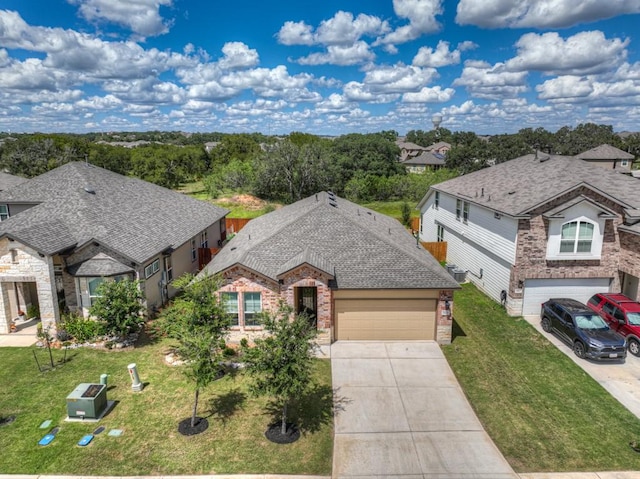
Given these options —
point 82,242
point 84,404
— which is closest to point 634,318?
point 84,404

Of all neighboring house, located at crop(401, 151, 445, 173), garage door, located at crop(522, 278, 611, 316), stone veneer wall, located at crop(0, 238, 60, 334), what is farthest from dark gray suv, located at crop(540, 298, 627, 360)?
neighboring house, located at crop(401, 151, 445, 173)

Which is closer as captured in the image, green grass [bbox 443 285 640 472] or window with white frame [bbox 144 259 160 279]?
green grass [bbox 443 285 640 472]

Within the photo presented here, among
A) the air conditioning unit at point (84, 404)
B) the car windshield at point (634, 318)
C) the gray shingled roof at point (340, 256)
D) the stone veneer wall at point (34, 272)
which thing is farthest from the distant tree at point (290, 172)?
the air conditioning unit at point (84, 404)

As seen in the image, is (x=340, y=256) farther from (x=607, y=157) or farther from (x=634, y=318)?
(x=607, y=157)

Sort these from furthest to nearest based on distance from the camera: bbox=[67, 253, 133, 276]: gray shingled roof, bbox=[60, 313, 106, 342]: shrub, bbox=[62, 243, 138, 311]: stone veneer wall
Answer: bbox=[62, 243, 138, 311]: stone veneer wall
bbox=[67, 253, 133, 276]: gray shingled roof
bbox=[60, 313, 106, 342]: shrub

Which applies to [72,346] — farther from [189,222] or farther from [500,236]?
[500,236]

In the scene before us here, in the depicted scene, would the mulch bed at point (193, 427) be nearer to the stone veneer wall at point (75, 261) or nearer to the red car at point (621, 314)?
the stone veneer wall at point (75, 261)

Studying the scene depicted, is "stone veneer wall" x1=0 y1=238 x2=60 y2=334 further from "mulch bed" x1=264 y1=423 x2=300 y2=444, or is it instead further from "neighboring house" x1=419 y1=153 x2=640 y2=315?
"neighboring house" x1=419 y1=153 x2=640 y2=315
